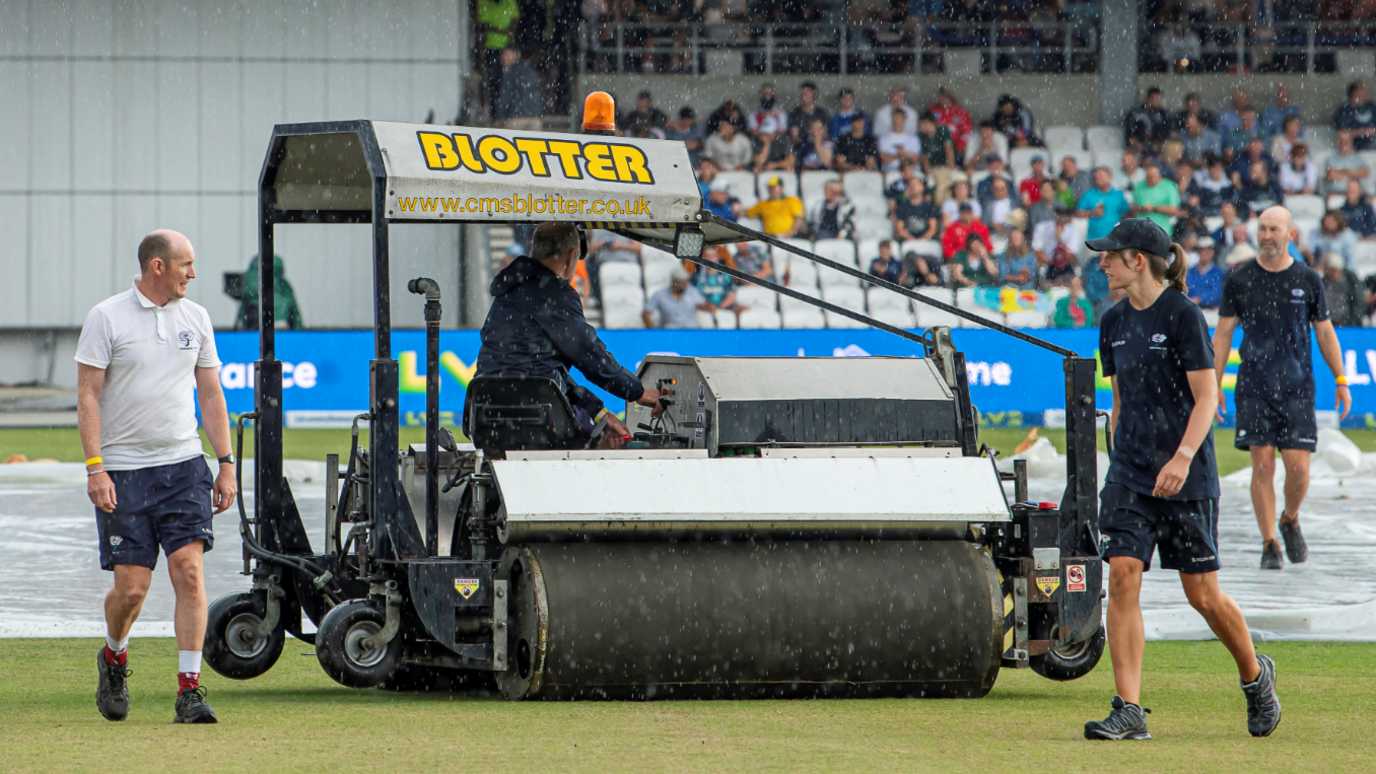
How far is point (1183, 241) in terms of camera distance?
24.2 metres

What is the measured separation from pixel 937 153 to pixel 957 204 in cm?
Result: 128

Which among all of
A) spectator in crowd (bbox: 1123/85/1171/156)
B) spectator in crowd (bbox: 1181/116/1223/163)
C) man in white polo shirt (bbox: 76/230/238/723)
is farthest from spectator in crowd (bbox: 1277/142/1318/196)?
man in white polo shirt (bbox: 76/230/238/723)

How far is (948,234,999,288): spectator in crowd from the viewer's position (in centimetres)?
2269

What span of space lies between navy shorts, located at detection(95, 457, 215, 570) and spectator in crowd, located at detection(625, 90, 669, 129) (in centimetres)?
1952

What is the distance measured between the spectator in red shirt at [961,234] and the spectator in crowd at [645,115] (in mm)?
4203

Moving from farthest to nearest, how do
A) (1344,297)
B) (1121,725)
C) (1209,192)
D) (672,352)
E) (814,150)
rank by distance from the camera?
1. (814,150)
2. (1209,192)
3. (1344,297)
4. (672,352)
5. (1121,725)

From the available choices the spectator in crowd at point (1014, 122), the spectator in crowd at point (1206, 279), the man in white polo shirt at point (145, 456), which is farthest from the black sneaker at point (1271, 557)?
the spectator in crowd at point (1014, 122)

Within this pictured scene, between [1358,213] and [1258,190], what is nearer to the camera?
[1358,213]

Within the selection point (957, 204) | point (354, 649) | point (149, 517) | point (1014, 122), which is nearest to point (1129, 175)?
point (1014, 122)

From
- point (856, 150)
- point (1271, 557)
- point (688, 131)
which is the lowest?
point (1271, 557)

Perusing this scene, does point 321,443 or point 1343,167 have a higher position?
point 1343,167

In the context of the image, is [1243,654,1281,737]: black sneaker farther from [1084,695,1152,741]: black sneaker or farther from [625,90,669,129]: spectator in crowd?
[625,90,669,129]: spectator in crowd

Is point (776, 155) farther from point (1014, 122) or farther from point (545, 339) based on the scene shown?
point (545, 339)

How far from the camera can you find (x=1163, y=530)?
575 cm
